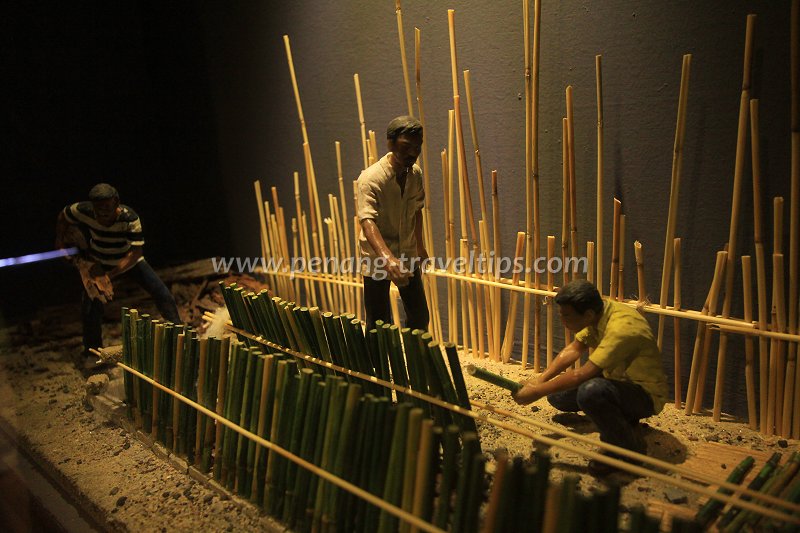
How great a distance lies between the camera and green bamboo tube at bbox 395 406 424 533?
1611 mm

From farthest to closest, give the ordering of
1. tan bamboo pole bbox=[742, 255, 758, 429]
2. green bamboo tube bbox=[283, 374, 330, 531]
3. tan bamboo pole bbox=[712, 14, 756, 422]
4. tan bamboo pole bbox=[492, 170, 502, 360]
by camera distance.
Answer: tan bamboo pole bbox=[492, 170, 502, 360], tan bamboo pole bbox=[742, 255, 758, 429], tan bamboo pole bbox=[712, 14, 756, 422], green bamboo tube bbox=[283, 374, 330, 531]

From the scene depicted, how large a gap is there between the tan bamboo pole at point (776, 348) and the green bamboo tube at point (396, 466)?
153 cm

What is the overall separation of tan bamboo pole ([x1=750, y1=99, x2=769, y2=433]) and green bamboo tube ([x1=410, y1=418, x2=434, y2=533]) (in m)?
1.47

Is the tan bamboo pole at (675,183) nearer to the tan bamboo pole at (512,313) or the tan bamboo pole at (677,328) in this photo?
the tan bamboo pole at (677,328)

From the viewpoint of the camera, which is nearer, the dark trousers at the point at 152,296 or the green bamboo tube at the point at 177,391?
the green bamboo tube at the point at 177,391

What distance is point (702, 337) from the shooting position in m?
2.50

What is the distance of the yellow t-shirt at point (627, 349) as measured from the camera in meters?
2.04

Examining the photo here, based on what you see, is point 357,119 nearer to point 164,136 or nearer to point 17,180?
point 164,136

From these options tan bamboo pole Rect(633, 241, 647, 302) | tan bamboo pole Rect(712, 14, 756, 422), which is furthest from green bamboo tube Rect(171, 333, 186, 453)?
tan bamboo pole Rect(712, 14, 756, 422)

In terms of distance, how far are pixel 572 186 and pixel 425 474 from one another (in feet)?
5.26

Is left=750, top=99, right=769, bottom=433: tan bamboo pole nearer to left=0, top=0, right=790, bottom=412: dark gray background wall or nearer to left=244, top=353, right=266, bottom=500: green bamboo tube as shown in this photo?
left=0, top=0, right=790, bottom=412: dark gray background wall

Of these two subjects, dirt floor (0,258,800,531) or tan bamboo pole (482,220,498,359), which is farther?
tan bamboo pole (482,220,498,359)

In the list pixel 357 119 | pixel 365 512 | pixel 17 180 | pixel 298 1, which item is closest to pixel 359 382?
pixel 365 512

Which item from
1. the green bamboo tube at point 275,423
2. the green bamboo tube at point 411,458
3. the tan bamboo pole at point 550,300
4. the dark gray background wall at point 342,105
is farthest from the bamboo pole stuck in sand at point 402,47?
the green bamboo tube at point 411,458
